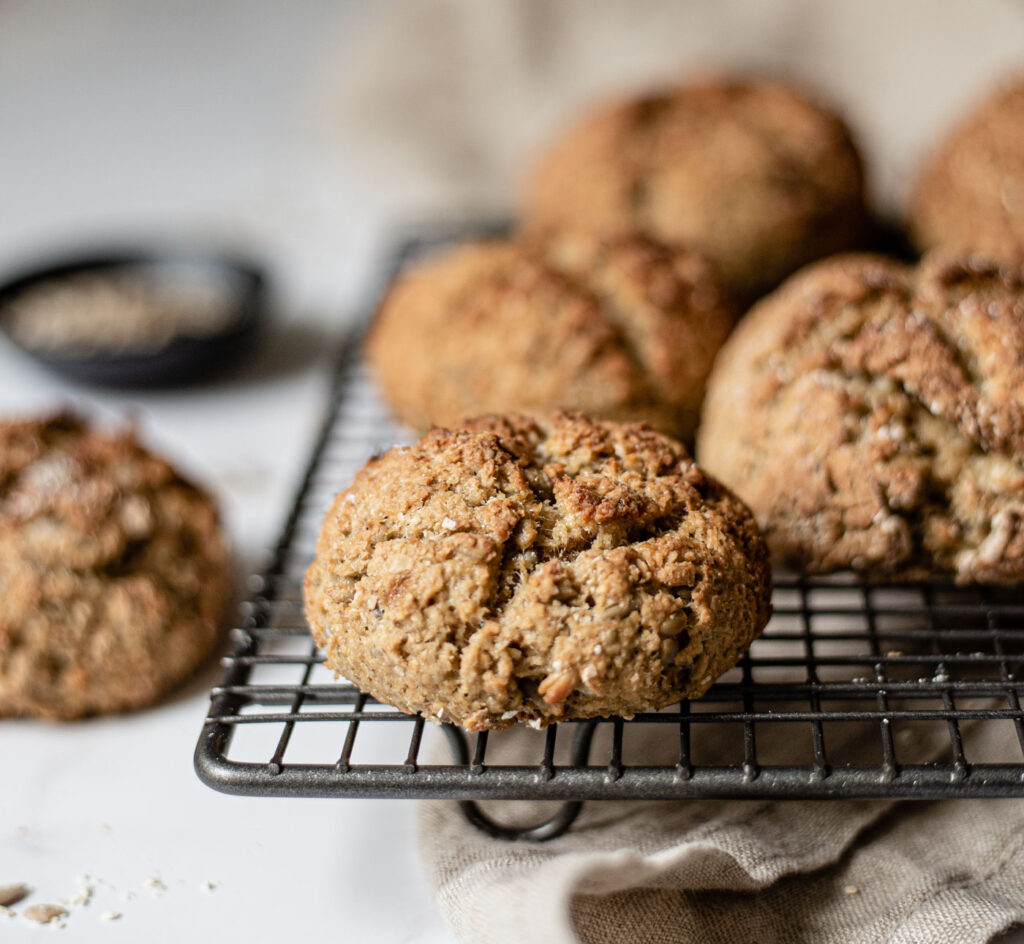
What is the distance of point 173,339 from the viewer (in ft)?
9.05

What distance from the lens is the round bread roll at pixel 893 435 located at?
1661 millimetres

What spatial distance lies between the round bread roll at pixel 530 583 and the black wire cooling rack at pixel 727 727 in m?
0.08

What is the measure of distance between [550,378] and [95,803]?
40.1 inches

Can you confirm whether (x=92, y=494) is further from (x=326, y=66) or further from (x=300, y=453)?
(x=326, y=66)

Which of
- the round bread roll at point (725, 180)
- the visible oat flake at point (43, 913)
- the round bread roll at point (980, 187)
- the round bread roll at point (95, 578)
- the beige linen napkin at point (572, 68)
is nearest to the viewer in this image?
the visible oat flake at point (43, 913)

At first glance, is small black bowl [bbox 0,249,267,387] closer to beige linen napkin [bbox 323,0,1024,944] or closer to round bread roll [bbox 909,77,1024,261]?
beige linen napkin [bbox 323,0,1024,944]

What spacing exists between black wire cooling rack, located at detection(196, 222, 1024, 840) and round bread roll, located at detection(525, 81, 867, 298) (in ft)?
2.71

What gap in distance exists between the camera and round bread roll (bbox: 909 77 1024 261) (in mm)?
2383

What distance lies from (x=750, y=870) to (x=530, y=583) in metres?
0.48

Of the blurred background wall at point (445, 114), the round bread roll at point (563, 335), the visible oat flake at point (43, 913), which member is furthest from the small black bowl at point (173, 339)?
the visible oat flake at point (43, 913)

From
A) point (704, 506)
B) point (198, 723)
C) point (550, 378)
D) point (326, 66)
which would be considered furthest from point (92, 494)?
point (326, 66)

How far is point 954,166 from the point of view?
2527mm

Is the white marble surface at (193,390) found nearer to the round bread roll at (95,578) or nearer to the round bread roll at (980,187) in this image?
the round bread roll at (95,578)

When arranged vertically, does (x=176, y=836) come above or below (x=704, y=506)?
below
